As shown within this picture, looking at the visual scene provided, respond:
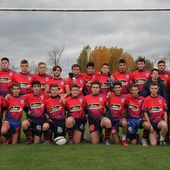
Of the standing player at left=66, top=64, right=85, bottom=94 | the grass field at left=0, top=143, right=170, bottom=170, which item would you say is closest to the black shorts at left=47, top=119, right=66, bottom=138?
the grass field at left=0, top=143, right=170, bottom=170

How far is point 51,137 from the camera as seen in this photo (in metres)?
6.98

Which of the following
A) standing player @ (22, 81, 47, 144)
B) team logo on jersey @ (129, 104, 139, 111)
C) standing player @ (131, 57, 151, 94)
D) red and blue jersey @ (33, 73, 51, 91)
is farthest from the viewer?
red and blue jersey @ (33, 73, 51, 91)

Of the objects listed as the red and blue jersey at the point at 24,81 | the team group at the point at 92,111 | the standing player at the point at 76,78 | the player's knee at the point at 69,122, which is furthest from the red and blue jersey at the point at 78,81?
the player's knee at the point at 69,122

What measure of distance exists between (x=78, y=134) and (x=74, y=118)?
1.14 ft

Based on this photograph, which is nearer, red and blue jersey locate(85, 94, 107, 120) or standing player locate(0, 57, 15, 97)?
red and blue jersey locate(85, 94, 107, 120)

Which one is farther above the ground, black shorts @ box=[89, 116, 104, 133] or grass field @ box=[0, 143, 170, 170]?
black shorts @ box=[89, 116, 104, 133]

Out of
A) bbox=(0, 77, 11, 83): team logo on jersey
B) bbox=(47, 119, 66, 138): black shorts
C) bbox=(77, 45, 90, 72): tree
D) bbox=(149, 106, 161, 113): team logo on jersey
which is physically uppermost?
bbox=(77, 45, 90, 72): tree

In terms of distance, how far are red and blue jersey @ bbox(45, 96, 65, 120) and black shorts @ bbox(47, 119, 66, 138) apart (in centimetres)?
8

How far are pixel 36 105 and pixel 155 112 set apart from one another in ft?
7.89

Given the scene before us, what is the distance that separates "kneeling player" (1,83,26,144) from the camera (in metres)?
6.83

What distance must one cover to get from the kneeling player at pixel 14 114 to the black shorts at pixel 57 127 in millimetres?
652

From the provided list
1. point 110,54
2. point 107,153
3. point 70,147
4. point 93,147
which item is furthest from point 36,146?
point 110,54

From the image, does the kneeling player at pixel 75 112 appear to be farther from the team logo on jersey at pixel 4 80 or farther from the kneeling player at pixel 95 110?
the team logo on jersey at pixel 4 80

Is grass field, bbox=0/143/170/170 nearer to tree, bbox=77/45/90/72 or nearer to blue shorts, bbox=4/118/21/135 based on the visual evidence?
blue shorts, bbox=4/118/21/135
